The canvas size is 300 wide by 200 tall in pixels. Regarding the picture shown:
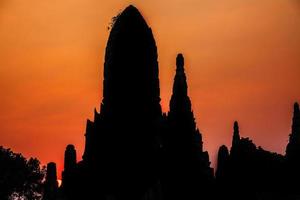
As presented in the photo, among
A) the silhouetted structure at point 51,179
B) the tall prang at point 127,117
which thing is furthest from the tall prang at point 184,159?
the silhouetted structure at point 51,179

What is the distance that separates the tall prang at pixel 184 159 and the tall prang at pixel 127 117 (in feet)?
3.08

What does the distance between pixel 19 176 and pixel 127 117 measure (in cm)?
5149

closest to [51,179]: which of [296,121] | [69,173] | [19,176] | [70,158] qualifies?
[70,158]

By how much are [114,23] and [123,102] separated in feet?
25.4

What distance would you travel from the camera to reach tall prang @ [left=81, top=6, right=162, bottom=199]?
42438 millimetres

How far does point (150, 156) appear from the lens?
4300cm

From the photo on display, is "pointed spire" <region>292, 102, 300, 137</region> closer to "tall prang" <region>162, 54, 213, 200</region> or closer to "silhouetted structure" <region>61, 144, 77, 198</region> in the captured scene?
"tall prang" <region>162, 54, 213, 200</region>

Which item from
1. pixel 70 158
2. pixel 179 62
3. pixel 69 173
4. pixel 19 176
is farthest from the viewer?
pixel 19 176

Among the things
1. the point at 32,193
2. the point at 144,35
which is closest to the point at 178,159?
the point at 144,35

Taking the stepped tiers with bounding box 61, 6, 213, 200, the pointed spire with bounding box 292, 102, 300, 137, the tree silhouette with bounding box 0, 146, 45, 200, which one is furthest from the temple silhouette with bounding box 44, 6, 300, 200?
the tree silhouette with bounding box 0, 146, 45, 200

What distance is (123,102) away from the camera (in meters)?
46.1

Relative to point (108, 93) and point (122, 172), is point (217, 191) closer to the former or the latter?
point (122, 172)

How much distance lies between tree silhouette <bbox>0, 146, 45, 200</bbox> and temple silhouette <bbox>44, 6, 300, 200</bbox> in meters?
43.7

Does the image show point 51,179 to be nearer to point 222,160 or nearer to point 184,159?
point 184,159
